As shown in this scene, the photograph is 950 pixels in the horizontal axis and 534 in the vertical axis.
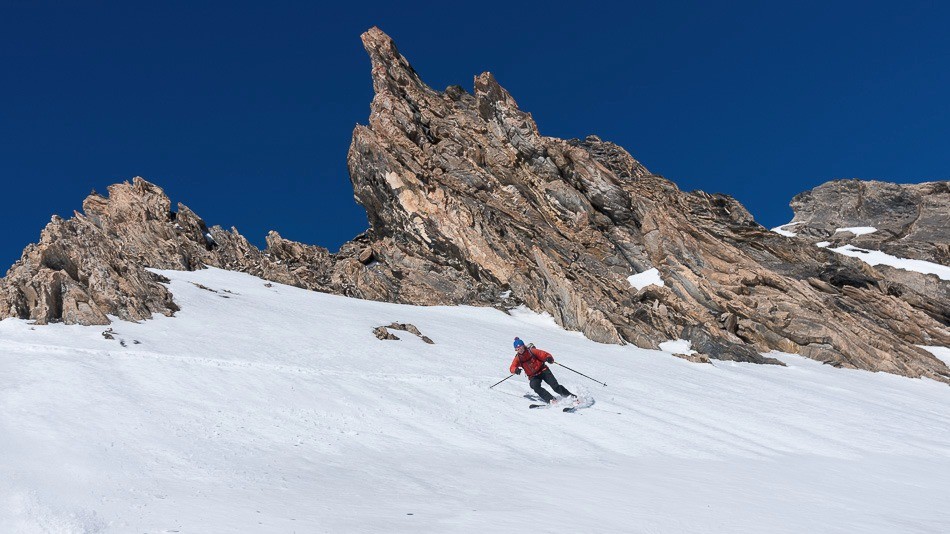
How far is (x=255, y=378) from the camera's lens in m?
15.7

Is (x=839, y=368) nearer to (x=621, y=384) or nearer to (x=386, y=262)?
(x=621, y=384)

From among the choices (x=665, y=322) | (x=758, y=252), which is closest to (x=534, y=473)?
(x=665, y=322)

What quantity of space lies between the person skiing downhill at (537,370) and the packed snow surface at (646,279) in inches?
1222

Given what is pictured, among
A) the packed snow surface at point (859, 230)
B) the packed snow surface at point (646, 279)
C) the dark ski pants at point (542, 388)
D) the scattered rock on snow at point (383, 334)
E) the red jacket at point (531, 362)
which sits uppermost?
the packed snow surface at point (859, 230)

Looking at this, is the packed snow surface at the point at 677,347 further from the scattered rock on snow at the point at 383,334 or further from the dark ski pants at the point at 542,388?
the dark ski pants at the point at 542,388

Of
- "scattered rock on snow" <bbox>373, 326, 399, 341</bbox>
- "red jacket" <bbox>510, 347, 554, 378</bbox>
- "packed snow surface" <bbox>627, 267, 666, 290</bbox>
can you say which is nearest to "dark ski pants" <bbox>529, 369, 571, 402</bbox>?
"red jacket" <bbox>510, 347, 554, 378</bbox>

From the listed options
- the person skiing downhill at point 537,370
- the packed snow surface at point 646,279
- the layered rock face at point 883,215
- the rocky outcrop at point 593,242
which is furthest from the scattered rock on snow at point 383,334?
the layered rock face at point 883,215

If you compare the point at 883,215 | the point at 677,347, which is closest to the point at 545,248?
the point at 677,347

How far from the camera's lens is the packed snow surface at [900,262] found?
59.5m

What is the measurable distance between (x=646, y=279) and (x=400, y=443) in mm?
40189

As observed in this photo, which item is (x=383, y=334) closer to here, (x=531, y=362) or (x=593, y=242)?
(x=531, y=362)

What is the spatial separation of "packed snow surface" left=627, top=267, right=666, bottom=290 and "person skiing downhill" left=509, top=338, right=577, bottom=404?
102 ft

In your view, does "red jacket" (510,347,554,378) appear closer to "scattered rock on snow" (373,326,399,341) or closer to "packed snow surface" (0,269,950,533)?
"packed snow surface" (0,269,950,533)

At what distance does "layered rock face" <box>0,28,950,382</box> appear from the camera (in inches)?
1564
